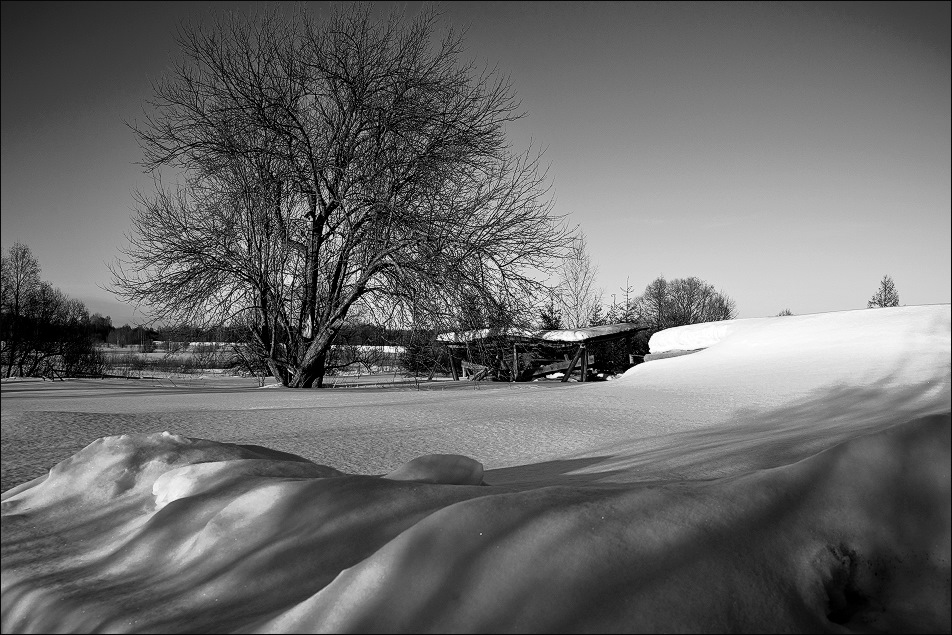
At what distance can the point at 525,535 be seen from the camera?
94cm

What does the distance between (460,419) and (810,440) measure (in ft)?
6.82

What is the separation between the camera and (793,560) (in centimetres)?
88

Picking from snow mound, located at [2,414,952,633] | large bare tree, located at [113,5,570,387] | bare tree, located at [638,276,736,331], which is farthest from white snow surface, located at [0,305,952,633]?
bare tree, located at [638,276,736,331]

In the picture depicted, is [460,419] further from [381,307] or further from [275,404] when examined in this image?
[381,307]

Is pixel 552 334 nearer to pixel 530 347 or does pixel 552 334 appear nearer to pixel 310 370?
pixel 530 347

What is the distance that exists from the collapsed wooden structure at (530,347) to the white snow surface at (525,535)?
6.01 metres

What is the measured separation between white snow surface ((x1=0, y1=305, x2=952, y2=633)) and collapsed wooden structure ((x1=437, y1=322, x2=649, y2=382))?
601cm

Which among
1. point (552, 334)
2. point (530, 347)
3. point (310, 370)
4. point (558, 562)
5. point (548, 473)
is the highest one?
point (552, 334)

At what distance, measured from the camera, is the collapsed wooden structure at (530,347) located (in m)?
8.19

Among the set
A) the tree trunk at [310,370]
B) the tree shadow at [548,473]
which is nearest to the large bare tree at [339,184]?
the tree trunk at [310,370]

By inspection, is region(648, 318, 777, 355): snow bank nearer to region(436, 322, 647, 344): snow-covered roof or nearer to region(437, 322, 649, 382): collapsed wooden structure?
region(436, 322, 647, 344): snow-covered roof

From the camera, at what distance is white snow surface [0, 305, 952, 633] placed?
82 cm

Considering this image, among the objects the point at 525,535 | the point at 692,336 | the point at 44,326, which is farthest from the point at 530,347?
the point at 525,535

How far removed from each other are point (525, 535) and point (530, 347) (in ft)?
38.3
